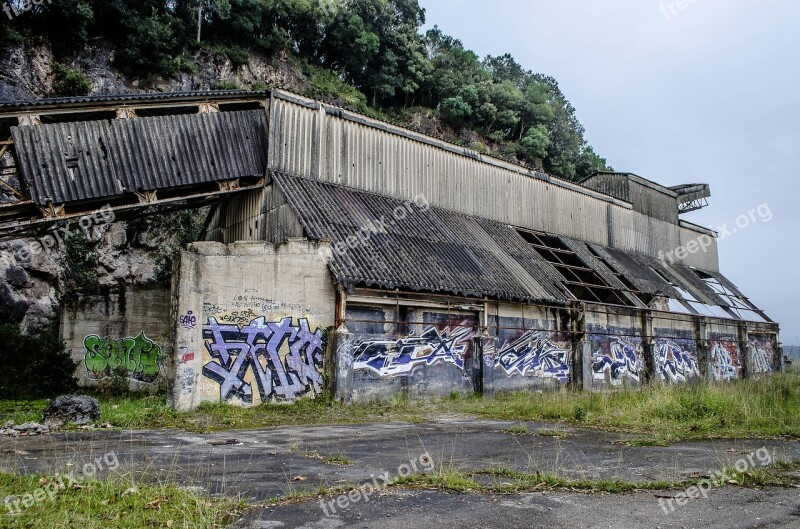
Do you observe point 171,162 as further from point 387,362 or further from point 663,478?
point 663,478

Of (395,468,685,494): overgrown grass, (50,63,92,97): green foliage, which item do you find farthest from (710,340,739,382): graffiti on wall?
(50,63,92,97): green foliage

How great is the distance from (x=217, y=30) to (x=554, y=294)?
27.8 meters

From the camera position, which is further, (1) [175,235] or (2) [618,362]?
(1) [175,235]

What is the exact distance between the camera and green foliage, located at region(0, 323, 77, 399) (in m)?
16.5

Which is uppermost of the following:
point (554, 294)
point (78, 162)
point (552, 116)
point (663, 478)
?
point (552, 116)

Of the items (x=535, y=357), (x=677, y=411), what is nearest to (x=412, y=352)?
(x=535, y=357)

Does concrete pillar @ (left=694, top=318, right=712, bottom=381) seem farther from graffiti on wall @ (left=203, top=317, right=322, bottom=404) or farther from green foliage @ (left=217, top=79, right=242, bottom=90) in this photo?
green foliage @ (left=217, top=79, right=242, bottom=90)

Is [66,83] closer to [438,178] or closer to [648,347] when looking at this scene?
[438,178]

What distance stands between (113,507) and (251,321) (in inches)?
328

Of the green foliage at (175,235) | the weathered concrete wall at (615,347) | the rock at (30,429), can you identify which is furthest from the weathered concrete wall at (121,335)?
the weathered concrete wall at (615,347)

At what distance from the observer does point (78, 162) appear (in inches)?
574

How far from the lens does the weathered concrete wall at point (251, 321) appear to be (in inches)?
485

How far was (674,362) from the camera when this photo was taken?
23.1m

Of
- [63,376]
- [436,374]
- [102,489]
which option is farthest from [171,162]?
[102,489]
